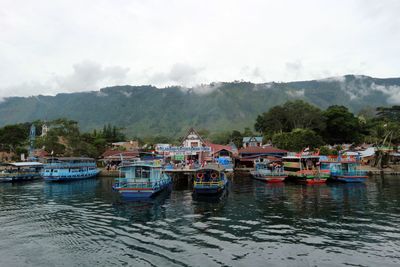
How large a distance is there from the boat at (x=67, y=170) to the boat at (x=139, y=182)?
77.6 ft

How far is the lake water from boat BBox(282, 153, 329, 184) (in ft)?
45.5

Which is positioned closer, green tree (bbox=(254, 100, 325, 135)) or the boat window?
the boat window

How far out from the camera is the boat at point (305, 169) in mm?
48750

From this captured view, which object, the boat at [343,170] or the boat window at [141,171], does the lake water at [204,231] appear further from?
the boat at [343,170]

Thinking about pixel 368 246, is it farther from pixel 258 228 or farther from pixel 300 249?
pixel 258 228

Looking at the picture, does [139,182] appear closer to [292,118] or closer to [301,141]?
[301,141]

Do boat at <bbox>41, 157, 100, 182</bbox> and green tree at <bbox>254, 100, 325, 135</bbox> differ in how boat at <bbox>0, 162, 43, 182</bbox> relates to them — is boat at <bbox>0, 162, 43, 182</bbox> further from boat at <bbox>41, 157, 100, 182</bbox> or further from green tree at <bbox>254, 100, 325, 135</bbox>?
green tree at <bbox>254, 100, 325, 135</bbox>

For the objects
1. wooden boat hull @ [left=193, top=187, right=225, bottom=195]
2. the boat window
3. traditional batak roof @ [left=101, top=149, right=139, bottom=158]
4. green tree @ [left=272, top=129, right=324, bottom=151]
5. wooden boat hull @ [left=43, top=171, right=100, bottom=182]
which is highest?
green tree @ [left=272, top=129, right=324, bottom=151]

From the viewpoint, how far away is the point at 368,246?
1750 cm

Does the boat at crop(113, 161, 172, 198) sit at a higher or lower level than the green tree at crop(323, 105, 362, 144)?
lower

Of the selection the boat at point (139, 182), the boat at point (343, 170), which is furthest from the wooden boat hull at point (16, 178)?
the boat at point (343, 170)

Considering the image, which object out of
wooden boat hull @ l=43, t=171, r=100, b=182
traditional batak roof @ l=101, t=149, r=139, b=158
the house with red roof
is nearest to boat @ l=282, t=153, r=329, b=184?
the house with red roof

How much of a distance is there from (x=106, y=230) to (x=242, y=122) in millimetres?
179150

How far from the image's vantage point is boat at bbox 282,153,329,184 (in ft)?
160
